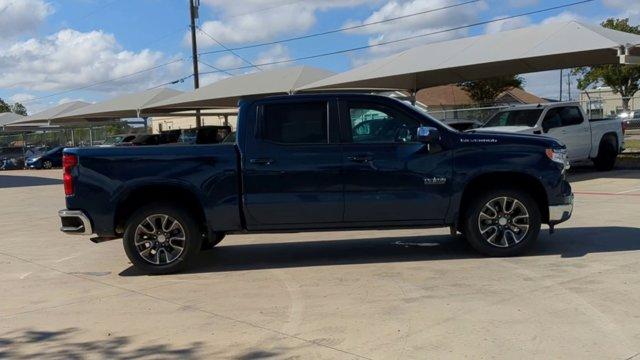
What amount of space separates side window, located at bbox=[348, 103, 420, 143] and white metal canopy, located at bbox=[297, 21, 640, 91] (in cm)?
904

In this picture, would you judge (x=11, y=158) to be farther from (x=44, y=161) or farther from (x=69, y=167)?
(x=69, y=167)

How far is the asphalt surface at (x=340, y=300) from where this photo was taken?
15.6ft

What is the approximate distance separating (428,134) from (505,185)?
1.18 m

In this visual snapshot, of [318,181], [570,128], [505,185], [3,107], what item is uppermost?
[3,107]

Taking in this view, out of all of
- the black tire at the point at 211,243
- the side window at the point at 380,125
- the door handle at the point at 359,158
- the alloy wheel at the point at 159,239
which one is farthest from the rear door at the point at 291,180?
the black tire at the point at 211,243

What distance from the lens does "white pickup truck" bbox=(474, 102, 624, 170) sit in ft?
51.1

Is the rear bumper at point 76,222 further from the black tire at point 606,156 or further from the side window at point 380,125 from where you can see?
the black tire at point 606,156

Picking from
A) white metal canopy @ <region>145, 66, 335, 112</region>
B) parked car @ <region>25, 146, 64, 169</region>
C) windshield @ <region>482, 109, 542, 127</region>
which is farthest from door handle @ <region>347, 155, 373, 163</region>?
parked car @ <region>25, 146, 64, 169</region>

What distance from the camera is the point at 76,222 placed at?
7.09 meters

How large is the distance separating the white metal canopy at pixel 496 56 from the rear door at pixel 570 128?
1452 mm

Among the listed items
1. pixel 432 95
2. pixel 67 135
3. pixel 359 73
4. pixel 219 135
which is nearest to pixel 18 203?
pixel 219 135

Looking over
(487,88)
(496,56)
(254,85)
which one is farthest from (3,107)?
(496,56)

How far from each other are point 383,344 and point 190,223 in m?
3.20

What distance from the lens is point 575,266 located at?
685 centimetres
